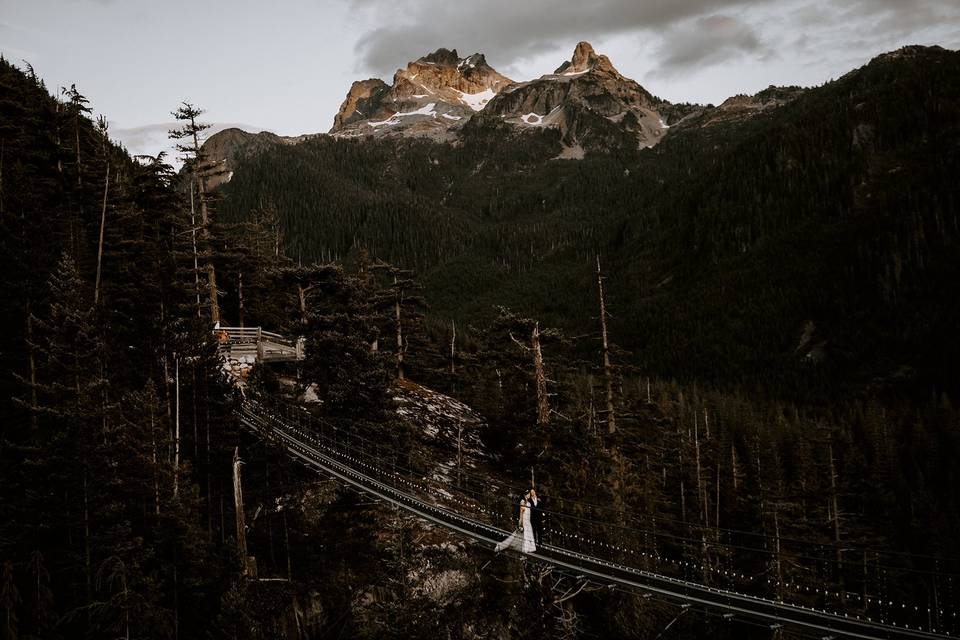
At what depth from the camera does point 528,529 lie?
18938 millimetres

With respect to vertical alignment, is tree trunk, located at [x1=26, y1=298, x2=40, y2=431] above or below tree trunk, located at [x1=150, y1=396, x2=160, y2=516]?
above

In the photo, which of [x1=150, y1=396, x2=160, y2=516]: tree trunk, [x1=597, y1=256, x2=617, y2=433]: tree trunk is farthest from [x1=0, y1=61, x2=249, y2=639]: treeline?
[x1=597, y1=256, x2=617, y2=433]: tree trunk

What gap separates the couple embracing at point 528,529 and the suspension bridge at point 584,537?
1.11 ft

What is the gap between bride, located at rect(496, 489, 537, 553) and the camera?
1892 cm

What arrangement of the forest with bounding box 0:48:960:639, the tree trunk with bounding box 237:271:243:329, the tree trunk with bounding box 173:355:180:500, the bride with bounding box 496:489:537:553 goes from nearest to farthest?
the bride with bounding box 496:489:537:553
the forest with bounding box 0:48:960:639
the tree trunk with bounding box 173:355:180:500
the tree trunk with bounding box 237:271:243:329

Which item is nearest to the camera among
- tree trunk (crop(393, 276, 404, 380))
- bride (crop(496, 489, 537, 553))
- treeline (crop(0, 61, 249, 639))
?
bride (crop(496, 489, 537, 553))

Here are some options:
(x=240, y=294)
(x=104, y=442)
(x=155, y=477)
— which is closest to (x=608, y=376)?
(x=155, y=477)

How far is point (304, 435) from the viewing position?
28.4m

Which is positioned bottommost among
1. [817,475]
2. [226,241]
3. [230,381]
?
[817,475]

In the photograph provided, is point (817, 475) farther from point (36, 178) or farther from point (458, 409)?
point (36, 178)

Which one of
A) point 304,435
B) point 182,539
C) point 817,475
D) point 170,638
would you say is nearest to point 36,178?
point 304,435

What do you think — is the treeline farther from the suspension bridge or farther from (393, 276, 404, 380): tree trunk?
(393, 276, 404, 380): tree trunk

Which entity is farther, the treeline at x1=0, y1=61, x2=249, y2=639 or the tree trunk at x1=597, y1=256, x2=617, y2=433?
the tree trunk at x1=597, y1=256, x2=617, y2=433

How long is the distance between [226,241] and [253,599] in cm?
2160
